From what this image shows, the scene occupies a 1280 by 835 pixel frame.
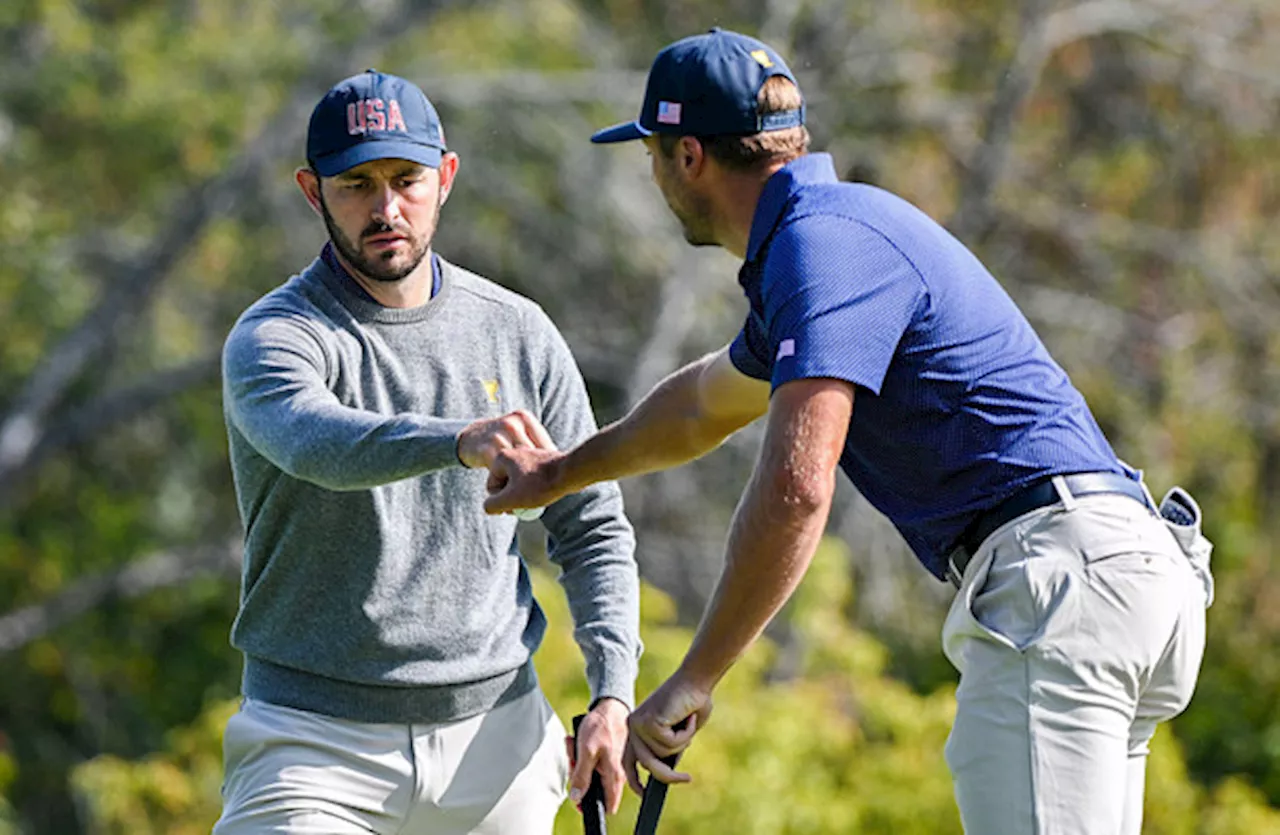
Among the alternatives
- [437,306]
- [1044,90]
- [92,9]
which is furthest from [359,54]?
[437,306]

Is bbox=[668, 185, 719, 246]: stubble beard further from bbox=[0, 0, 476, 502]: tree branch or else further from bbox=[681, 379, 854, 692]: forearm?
bbox=[0, 0, 476, 502]: tree branch

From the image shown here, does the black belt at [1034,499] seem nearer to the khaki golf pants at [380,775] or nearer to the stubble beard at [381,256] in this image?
the khaki golf pants at [380,775]

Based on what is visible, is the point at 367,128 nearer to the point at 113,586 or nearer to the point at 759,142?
the point at 759,142

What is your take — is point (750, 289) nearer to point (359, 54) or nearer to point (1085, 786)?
point (1085, 786)

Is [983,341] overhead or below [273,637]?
overhead

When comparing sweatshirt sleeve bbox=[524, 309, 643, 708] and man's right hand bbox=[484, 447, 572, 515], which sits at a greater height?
man's right hand bbox=[484, 447, 572, 515]

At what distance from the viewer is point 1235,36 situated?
1416cm

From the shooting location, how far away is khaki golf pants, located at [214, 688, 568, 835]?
3844mm

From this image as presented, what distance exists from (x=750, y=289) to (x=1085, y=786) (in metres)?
0.98

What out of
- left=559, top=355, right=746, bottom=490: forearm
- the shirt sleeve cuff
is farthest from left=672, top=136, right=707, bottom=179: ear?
the shirt sleeve cuff

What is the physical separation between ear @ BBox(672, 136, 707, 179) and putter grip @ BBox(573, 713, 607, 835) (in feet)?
3.80

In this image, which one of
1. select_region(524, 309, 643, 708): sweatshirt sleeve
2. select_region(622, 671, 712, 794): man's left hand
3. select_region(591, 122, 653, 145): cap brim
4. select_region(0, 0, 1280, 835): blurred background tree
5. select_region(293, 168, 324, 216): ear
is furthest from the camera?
select_region(0, 0, 1280, 835): blurred background tree

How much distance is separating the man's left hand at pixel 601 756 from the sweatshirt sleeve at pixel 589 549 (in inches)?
5.0

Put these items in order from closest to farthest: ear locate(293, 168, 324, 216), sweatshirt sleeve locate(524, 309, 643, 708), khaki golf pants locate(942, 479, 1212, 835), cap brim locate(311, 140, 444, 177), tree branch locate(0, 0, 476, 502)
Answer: khaki golf pants locate(942, 479, 1212, 835)
cap brim locate(311, 140, 444, 177)
ear locate(293, 168, 324, 216)
sweatshirt sleeve locate(524, 309, 643, 708)
tree branch locate(0, 0, 476, 502)
